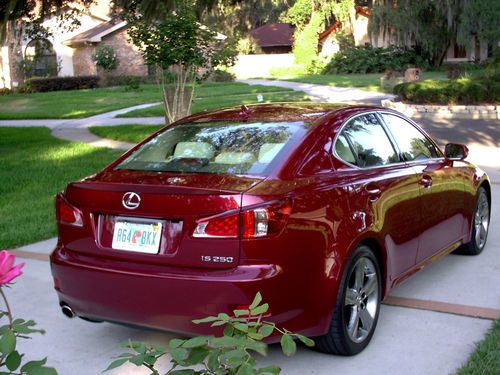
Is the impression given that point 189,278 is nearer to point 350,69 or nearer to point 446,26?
point 446,26

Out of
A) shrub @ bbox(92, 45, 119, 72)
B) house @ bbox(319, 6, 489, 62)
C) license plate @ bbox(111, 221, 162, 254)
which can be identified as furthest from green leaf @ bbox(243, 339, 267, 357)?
house @ bbox(319, 6, 489, 62)

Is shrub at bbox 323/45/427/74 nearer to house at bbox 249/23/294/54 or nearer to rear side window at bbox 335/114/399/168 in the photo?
house at bbox 249/23/294/54

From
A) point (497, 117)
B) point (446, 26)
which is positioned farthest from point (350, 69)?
point (497, 117)

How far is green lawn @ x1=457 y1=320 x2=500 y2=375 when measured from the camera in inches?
150

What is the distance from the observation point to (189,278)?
3.70 m

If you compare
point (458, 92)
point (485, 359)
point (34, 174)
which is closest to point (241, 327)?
point (485, 359)

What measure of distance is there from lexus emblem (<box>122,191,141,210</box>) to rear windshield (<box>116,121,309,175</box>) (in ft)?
1.38

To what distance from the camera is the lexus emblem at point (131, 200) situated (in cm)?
392

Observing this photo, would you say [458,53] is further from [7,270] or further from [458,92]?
[7,270]

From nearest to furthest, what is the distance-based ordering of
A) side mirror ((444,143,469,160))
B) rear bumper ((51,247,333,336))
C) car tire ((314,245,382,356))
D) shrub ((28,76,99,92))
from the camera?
rear bumper ((51,247,333,336)), car tire ((314,245,382,356)), side mirror ((444,143,469,160)), shrub ((28,76,99,92))

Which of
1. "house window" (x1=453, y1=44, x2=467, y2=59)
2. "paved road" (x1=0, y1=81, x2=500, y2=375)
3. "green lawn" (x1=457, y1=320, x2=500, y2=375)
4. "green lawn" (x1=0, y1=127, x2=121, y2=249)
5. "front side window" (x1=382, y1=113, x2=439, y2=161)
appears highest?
"house window" (x1=453, y1=44, x2=467, y2=59)

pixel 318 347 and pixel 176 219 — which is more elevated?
pixel 176 219

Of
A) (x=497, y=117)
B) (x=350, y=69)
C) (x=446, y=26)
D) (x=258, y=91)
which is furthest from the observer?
(x=350, y=69)

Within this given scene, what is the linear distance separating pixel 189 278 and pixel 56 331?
1.65 m
